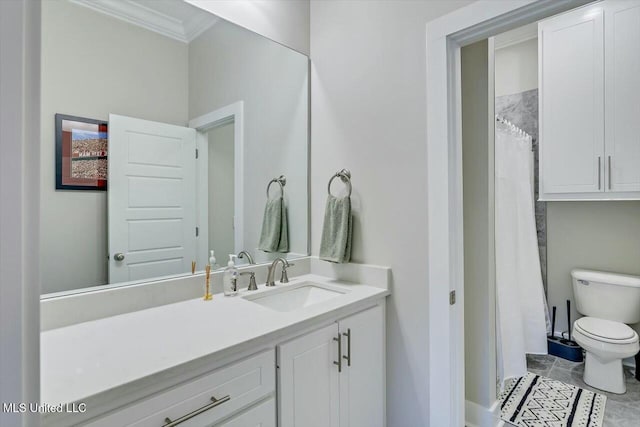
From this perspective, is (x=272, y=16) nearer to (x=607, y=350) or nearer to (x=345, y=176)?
(x=345, y=176)

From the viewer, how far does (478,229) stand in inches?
70.5

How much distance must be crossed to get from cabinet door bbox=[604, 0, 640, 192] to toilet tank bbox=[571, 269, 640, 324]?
677 millimetres

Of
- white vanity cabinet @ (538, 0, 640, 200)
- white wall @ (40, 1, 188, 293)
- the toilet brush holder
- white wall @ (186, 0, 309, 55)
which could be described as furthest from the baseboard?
white wall @ (186, 0, 309, 55)

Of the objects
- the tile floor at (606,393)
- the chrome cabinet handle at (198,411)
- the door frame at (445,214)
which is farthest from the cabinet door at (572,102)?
the chrome cabinet handle at (198,411)

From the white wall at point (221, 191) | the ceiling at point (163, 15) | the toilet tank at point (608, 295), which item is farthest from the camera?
the toilet tank at point (608, 295)

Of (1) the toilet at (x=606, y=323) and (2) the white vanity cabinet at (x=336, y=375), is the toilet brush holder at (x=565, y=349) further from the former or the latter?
(2) the white vanity cabinet at (x=336, y=375)

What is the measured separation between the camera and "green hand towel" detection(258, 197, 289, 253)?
185 centimetres

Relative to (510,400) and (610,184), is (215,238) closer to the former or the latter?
(510,400)

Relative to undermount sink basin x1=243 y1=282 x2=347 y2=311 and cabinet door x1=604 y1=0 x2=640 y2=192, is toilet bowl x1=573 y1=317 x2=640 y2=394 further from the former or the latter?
undermount sink basin x1=243 y1=282 x2=347 y2=311

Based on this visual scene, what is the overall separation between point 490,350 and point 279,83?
6.37ft

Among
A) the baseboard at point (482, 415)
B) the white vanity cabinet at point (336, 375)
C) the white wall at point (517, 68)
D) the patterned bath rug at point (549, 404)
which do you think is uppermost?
the white wall at point (517, 68)

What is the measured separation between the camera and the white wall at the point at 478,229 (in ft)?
5.72

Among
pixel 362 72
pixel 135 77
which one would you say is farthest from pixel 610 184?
pixel 135 77

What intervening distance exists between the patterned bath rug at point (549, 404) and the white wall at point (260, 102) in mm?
1621
